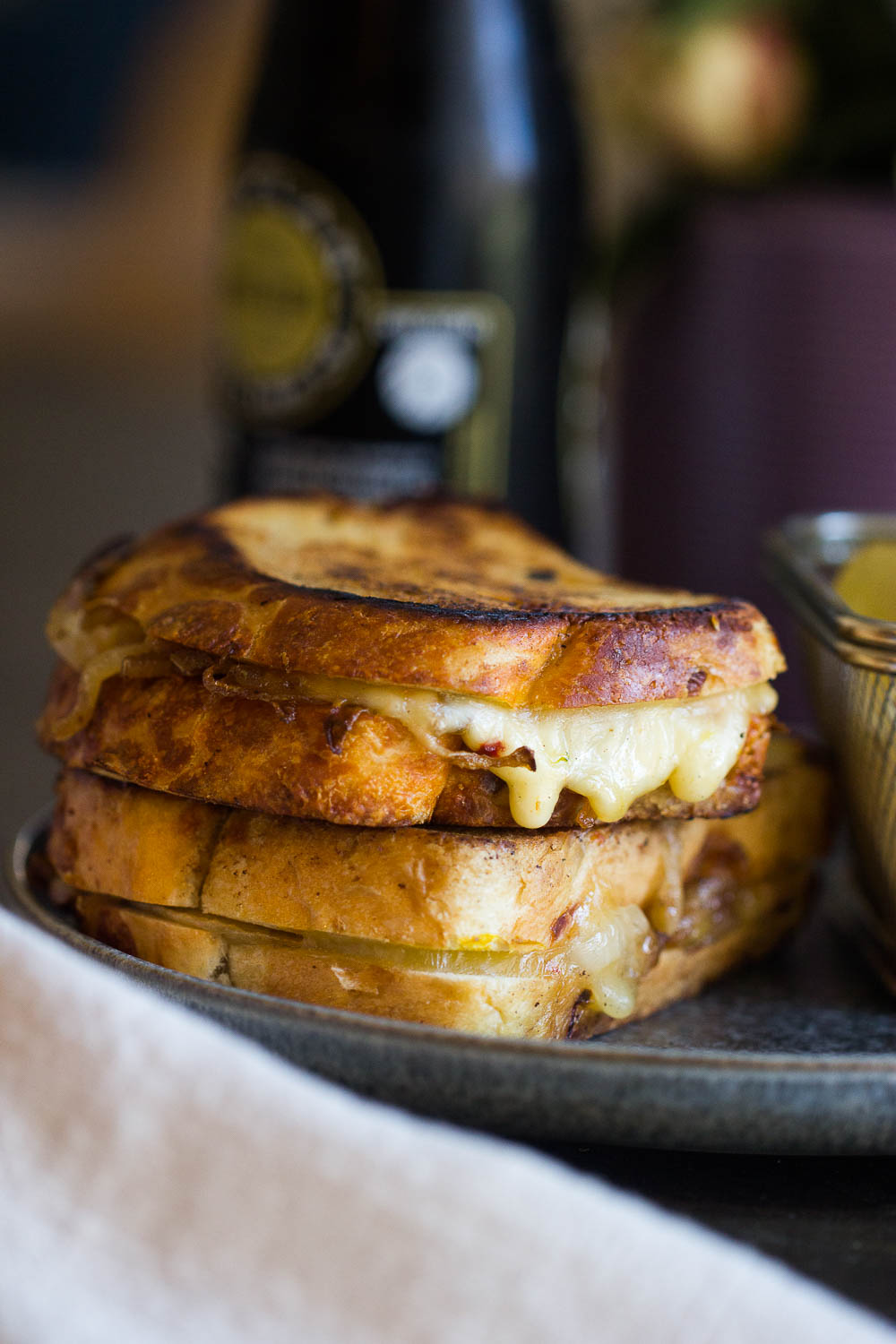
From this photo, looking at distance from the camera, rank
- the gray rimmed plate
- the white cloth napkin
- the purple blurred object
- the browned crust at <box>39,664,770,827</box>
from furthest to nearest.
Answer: the purple blurred object < the browned crust at <box>39,664,770,827</box> < the gray rimmed plate < the white cloth napkin

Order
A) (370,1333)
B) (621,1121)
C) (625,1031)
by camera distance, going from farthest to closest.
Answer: (625,1031), (621,1121), (370,1333)

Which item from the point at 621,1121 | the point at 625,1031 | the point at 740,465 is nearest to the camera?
the point at 621,1121

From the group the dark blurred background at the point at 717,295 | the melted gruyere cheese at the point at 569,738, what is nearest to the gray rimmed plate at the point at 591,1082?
the melted gruyere cheese at the point at 569,738

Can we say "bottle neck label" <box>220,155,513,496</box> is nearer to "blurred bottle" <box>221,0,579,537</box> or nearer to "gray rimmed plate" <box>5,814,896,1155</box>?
"blurred bottle" <box>221,0,579,537</box>

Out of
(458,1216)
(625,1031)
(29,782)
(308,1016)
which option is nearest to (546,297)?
(29,782)

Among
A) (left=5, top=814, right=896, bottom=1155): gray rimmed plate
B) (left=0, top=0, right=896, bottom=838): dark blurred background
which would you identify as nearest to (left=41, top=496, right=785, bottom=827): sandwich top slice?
(left=5, top=814, right=896, bottom=1155): gray rimmed plate

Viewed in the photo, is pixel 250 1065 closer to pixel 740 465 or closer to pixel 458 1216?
pixel 458 1216

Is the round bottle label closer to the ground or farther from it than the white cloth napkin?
farther from it
